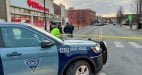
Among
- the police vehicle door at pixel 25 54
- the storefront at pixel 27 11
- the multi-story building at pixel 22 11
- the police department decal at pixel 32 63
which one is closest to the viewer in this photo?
the police vehicle door at pixel 25 54

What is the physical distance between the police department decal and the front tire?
0.92 meters

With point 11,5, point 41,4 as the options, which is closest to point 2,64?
point 11,5

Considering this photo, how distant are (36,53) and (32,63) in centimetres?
23

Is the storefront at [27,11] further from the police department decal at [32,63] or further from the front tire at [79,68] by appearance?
the police department decal at [32,63]

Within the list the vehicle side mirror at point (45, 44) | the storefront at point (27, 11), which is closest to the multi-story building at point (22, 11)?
the storefront at point (27, 11)

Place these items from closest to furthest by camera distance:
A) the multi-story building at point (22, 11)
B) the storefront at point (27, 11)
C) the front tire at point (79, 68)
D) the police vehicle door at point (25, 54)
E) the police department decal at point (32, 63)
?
the police vehicle door at point (25, 54), the police department decal at point (32, 63), the front tire at point (79, 68), the multi-story building at point (22, 11), the storefront at point (27, 11)

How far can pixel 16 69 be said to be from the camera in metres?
6.93

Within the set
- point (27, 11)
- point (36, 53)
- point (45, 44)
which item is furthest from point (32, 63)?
point (27, 11)

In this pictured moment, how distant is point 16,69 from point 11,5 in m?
35.6

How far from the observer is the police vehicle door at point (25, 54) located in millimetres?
6836

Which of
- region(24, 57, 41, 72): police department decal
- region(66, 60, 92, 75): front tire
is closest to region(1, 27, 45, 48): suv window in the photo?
region(24, 57, 41, 72): police department decal

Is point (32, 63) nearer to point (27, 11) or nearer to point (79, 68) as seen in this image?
point (79, 68)

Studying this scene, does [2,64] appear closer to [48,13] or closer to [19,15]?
[19,15]

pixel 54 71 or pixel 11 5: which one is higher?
pixel 11 5
